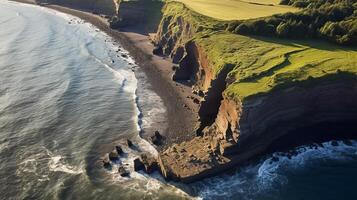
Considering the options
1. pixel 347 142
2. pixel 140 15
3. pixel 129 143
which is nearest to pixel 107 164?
pixel 129 143

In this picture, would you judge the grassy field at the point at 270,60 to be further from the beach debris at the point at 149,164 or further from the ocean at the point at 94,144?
the beach debris at the point at 149,164

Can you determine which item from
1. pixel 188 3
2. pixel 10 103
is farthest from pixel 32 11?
pixel 10 103

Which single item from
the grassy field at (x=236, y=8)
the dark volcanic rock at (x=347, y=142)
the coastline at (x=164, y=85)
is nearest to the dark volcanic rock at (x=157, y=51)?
the coastline at (x=164, y=85)

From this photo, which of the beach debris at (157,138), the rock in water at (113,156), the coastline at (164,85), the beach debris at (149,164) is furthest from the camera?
the coastline at (164,85)

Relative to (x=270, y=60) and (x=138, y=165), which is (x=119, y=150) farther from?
(x=270, y=60)

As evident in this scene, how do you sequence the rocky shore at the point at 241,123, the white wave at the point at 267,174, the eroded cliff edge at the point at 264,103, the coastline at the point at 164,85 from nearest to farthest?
the white wave at the point at 267,174
the rocky shore at the point at 241,123
the eroded cliff edge at the point at 264,103
the coastline at the point at 164,85

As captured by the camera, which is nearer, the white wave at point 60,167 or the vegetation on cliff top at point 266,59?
the white wave at point 60,167
